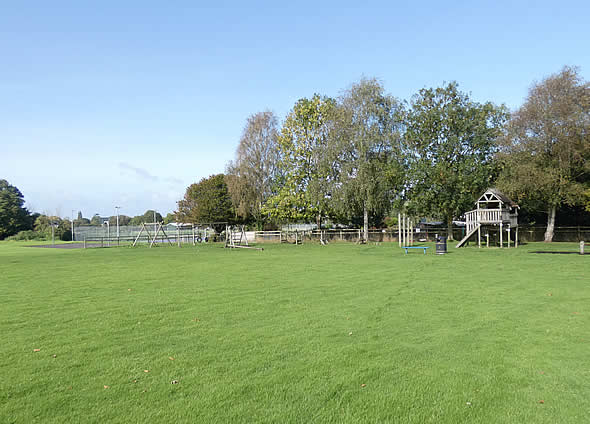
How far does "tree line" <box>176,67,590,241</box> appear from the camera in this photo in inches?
1325

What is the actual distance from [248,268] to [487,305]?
1039 centimetres

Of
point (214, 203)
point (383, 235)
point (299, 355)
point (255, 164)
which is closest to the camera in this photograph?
point (299, 355)

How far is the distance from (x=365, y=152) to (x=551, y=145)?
48.6 ft

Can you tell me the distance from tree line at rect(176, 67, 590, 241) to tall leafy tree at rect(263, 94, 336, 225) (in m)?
0.10

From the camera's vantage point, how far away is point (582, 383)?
4.95 meters

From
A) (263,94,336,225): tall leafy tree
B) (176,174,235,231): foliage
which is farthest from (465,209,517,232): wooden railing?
(176,174,235,231): foliage

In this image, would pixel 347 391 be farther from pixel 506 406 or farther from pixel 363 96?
pixel 363 96

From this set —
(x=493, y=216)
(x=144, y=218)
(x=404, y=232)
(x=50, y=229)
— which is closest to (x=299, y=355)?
(x=404, y=232)

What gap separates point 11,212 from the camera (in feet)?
259

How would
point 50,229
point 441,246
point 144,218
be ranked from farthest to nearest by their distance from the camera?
1. point 144,218
2. point 50,229
3. point 441,246

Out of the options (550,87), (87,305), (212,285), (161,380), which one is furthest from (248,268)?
(550,87)

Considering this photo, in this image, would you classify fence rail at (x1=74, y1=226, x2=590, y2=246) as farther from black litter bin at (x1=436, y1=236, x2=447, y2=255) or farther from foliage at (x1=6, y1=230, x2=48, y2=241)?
foliage at (x1=6, y1=230, x2=48, y2=241)

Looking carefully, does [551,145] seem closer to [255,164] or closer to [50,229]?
[255,164]

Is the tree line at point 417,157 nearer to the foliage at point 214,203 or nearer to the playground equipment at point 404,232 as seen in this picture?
the playground equipment at point 404,232
